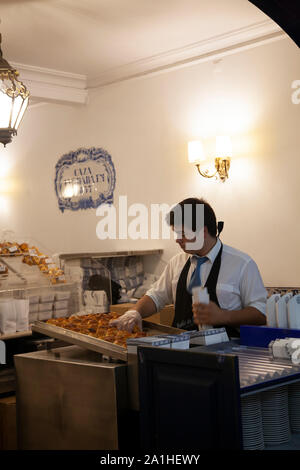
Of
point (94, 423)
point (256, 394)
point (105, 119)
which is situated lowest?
point (94, 423)

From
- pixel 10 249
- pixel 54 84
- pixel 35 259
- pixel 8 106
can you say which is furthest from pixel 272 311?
pixel 54 84

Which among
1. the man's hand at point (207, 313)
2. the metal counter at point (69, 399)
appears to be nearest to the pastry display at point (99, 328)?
the metal counter at point (69, 399)

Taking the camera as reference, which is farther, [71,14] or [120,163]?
[120,163]

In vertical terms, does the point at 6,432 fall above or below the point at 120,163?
below

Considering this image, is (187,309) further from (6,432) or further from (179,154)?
(179,154)

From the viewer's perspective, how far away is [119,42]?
5.77 metres

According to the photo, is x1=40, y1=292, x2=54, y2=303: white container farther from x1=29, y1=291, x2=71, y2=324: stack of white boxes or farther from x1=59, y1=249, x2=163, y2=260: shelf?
x1=59, y1=249, x2=163, y2=260: shelf

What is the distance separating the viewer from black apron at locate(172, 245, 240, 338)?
368 cm

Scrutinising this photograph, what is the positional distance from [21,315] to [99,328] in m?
1.17

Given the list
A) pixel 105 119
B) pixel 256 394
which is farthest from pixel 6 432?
pixel 105 119

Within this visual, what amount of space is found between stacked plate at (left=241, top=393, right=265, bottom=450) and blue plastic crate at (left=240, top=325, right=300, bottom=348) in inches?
20.9

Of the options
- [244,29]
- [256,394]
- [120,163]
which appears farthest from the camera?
[120,163]

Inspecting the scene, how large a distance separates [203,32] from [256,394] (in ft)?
13.5
